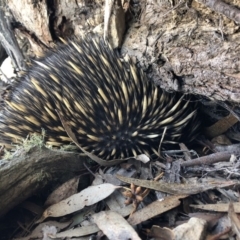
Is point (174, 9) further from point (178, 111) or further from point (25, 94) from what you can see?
point (25, 94)

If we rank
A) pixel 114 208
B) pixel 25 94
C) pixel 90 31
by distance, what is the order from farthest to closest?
pixel 90 31
pixel 25 94
pixel 114 208

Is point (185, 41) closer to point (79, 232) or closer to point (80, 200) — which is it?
point (80, 200)

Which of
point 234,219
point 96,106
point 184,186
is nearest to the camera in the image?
point 234,219

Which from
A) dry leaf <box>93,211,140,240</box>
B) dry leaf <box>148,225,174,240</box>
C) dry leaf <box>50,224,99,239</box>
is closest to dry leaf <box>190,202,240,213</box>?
dry leaf <box>148,225,174,240</box>

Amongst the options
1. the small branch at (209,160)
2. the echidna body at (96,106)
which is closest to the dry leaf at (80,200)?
the echidna body at (96,106)

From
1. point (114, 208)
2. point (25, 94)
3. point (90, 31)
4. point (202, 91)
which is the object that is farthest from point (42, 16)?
point (114, 208)

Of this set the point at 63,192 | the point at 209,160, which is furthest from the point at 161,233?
the point at 63,192
